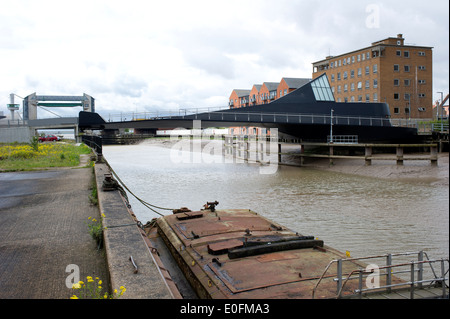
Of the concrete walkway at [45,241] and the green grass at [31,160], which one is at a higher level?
the green grass at [31,160]

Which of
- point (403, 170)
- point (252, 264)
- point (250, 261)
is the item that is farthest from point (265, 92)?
point (252, 264)

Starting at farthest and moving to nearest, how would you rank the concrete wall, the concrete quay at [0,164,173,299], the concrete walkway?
the concrete wall, the concrete walkway, the concrete quay at [0,164,173,299]

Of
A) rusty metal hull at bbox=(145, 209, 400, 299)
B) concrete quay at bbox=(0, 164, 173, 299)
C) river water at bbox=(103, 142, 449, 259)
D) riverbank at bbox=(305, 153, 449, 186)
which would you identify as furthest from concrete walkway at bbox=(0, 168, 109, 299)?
riverbank at bbox=(305, 153, 449, 186)

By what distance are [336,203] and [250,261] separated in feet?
51.1

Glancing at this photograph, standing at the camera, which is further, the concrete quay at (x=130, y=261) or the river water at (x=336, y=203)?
the river water at (x=336, y=203)

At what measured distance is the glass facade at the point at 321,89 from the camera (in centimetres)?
5167

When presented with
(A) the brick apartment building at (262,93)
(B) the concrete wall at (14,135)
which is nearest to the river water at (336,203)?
(B) the concrete wall at (14,135)

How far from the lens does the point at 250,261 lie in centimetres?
658

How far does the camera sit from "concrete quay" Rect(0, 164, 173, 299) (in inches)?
216

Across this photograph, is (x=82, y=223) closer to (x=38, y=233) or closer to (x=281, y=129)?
(x=38, y=233)

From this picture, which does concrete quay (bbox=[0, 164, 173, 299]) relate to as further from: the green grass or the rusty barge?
the green grass

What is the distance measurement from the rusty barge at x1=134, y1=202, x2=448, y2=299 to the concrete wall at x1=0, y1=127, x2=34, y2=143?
44.9m

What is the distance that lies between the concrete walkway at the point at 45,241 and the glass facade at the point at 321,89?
41395mm

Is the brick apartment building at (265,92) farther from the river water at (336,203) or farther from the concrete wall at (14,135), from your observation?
the river water at (336,203)
